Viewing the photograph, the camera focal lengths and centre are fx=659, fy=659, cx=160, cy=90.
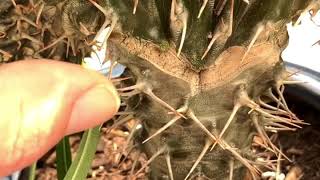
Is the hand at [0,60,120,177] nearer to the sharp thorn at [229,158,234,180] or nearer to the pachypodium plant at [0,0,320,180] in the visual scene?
the pachypodium plant at [0,0,320,180]

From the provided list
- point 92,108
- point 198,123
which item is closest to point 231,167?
point 198,123

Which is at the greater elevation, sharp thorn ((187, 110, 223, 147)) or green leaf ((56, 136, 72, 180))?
sharp thorn ((187, 110, 223, 147))

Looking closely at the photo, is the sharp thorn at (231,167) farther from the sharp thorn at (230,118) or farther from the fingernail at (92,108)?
the fingernail at (92,108)

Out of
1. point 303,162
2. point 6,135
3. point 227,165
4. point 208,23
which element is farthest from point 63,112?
point 303,162

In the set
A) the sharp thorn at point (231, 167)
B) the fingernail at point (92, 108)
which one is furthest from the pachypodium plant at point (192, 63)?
the fingernail at point (92, 108)

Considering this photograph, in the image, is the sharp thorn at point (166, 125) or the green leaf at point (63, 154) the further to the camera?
the green leaf at point (63, 154)

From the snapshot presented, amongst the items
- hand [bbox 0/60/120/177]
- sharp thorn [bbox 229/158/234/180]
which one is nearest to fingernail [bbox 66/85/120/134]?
hand [bbox 0/60/120/177]
